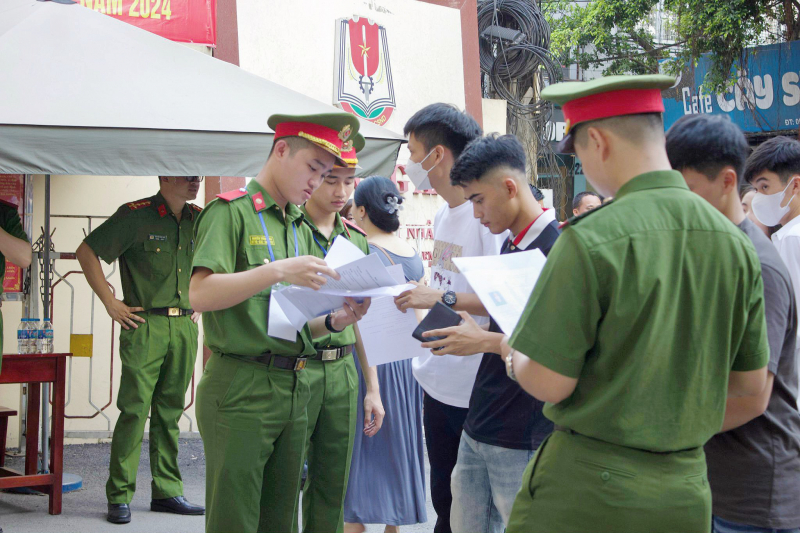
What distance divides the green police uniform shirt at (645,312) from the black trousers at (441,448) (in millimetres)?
1471

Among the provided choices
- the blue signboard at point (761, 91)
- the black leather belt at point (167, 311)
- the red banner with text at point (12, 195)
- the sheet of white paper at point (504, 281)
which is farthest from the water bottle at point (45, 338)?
the blue signboard at point (761, 91)

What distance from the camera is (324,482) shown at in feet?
9.93

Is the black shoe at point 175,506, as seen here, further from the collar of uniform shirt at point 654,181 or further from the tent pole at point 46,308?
the collar of uniform shirt at point 654,181

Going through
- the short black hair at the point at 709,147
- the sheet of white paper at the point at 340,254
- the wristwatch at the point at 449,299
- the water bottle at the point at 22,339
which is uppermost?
the short black hair at the point at 709,147

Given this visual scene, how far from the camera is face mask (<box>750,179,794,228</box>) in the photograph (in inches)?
136

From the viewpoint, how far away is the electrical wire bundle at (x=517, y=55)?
41.3ft

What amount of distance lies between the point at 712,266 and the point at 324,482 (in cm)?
188

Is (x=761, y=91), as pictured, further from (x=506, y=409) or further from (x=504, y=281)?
(x=504, y=281)

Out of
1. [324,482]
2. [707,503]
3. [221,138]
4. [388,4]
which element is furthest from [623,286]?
[388,4]

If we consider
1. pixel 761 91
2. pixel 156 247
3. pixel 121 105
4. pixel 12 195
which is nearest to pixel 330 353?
pixel 121 105

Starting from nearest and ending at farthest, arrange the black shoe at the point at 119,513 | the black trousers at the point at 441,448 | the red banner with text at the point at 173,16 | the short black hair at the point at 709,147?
1. the short black hair at the point at 709,147
2. the black trousers at the point at 441,448
3. the black shoe at the point at 119,513
4. the red banner with text at the point at 173,16

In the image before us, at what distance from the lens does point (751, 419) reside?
6.59 feet

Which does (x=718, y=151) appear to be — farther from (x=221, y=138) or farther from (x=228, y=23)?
(x=228, y=23)

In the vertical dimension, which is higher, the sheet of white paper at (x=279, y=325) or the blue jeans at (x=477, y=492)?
the sheet of white paper at (x=279, y=325)
